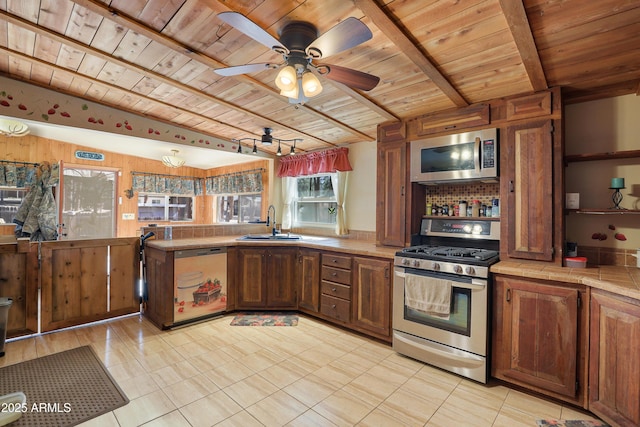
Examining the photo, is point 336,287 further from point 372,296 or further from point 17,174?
point 17,174

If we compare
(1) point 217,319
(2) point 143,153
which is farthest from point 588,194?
(2) point 143,153

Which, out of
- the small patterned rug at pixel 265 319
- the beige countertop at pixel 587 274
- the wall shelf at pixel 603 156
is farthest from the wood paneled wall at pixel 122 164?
the wall shelf at pixel 603 156

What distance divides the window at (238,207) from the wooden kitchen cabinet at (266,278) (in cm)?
224

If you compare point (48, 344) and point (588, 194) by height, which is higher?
point (588, 194)

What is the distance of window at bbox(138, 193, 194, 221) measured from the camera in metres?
6.24

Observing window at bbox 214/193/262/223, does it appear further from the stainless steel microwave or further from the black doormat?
the black doormat

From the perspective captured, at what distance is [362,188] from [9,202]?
5.47 metres

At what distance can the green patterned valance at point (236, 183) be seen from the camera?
17.6ft

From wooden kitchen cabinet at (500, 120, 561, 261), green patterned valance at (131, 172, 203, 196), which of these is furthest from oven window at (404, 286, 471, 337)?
green patterned valance at (131, 172, 203, 196)

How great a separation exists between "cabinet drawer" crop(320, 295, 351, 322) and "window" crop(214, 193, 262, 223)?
2.88 m

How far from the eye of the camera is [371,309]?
294 cm

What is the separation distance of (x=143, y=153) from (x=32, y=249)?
128 inches

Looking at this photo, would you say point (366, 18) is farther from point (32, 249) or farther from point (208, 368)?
point (32, 249)

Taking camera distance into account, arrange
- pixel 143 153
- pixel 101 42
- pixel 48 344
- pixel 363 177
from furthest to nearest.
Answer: pixel 143 153 < pixel 363 177 < pixel 48 344 < pixel 101 42
